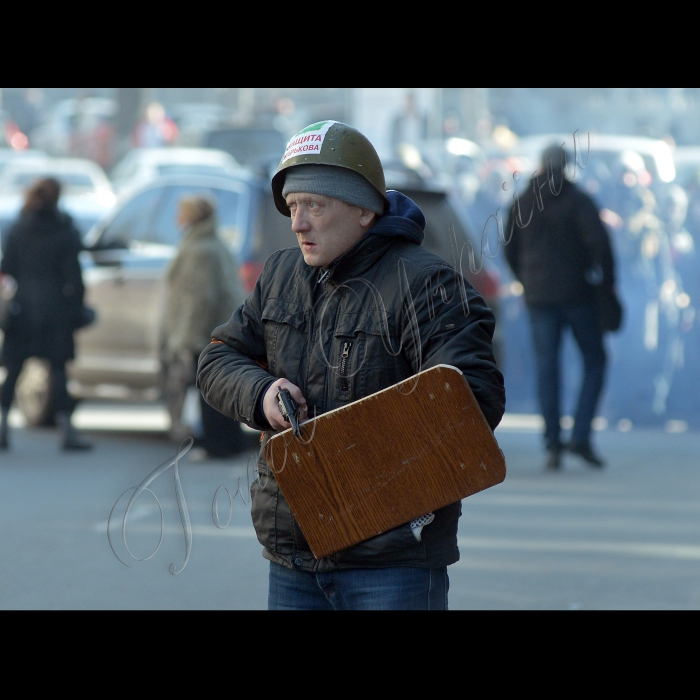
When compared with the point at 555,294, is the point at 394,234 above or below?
above

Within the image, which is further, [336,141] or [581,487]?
[581,487]

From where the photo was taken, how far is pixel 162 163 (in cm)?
2197

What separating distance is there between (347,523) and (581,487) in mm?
5240

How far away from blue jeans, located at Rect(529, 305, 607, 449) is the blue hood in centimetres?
563

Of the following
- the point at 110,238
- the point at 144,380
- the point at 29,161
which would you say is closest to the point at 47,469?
the point at 144,380

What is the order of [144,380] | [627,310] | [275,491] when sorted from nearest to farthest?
[275,491] < [144,380] < [627,310]

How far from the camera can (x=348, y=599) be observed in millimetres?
2715

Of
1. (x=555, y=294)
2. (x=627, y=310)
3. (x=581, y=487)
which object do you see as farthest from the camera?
(x=627, y=310)

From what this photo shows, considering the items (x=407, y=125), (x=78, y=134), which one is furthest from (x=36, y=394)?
(x=78, y=134)

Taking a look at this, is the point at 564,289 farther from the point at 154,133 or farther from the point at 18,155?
the point at 18,155

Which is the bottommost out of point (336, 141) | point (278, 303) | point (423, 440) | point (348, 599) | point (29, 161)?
point (29, 161)

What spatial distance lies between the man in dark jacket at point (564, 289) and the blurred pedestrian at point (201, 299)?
191 cm

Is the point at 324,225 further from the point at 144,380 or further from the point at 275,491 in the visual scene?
the point at 144,380

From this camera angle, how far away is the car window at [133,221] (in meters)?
9.52
